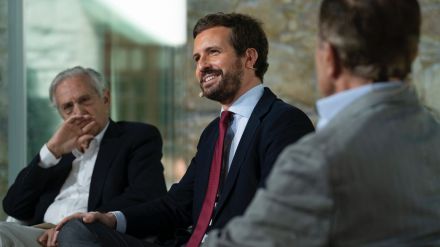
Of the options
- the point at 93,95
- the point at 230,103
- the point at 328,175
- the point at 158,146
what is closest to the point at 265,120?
the point at 230,103

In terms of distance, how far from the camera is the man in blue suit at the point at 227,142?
3.13m

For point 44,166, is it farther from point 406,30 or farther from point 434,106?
point 406,30

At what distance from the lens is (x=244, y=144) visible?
10.5 ft

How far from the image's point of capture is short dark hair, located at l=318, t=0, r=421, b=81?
1.72 metres

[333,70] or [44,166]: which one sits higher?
[333,70]

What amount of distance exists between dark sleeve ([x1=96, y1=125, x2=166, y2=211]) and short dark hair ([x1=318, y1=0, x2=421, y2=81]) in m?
2.19

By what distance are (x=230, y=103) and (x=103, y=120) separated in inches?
40.4

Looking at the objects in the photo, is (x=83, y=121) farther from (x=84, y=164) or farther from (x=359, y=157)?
(x=359, y=157)

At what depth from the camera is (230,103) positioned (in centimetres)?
344

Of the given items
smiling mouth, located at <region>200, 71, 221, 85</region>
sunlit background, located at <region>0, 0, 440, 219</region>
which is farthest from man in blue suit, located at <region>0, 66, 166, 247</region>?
sunlit background, located at <region>0, 0, 440, 219</region>

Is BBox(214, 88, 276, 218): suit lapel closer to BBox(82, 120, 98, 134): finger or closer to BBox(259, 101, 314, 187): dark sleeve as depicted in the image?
BBox(259, 101, 314, 187): dark sleeve

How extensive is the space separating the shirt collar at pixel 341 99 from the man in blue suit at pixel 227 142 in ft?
4.27

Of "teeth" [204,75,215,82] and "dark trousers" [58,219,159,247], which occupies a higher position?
"teeth" [204,75,215,82]

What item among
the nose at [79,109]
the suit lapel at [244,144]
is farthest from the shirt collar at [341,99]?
the nose at [79,109]
